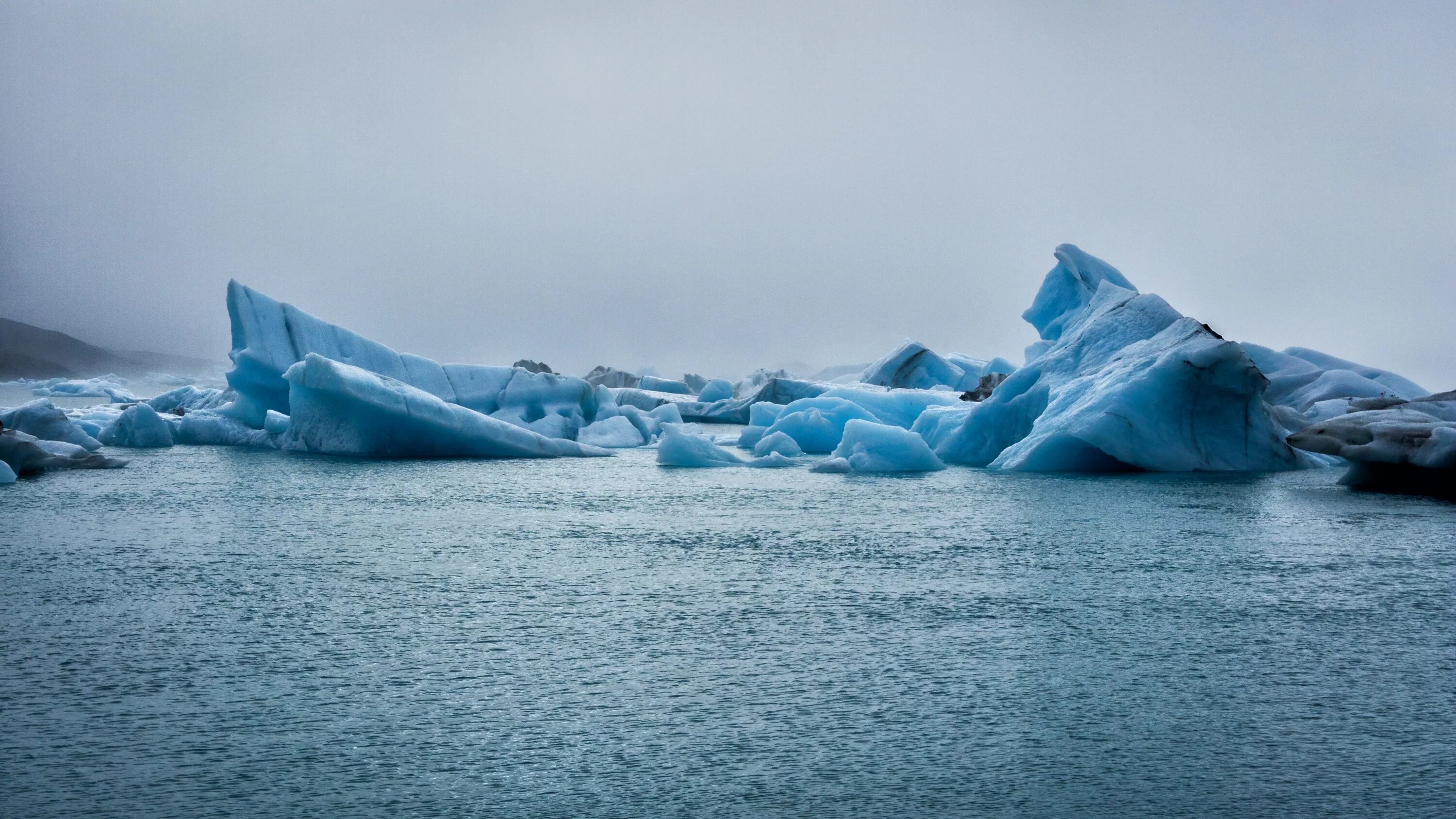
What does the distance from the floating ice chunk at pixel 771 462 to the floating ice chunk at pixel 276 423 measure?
21.3 ft

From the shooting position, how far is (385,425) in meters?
13.0

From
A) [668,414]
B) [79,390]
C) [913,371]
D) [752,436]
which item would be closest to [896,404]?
[752,436]

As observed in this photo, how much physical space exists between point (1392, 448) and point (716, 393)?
66.6ft

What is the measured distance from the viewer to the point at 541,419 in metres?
16.6

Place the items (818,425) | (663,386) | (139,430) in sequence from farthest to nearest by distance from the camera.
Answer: (663,386) → (818,425) → (139,430)

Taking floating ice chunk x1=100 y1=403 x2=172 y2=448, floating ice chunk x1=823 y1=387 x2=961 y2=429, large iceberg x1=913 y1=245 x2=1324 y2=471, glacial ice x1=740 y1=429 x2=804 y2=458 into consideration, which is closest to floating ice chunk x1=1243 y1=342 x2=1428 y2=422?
large iceberg x1=913 y1=245 x2=1324 y2=471

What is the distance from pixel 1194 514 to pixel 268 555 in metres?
6.19

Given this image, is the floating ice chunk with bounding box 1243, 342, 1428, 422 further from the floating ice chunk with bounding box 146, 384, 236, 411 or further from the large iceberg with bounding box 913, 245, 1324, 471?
the floating ice chunk with bounding box 146, 384, 236, 411

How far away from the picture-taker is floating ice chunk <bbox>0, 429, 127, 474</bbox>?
1044cm

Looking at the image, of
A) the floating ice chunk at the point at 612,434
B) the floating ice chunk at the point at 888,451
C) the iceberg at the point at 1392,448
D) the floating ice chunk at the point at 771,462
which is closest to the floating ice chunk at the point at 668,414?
the floating ice chunk at the point at 612,434

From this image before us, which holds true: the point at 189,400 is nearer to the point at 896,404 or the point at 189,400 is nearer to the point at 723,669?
the point at 896,404

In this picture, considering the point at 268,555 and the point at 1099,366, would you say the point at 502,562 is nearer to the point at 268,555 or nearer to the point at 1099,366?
the point at 268,555

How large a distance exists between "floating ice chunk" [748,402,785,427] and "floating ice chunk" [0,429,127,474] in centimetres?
921

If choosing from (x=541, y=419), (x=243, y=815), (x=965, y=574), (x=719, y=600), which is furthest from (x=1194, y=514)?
(x=541, y=419)
